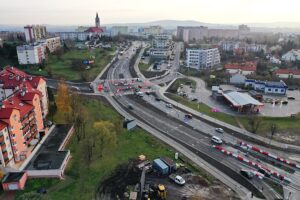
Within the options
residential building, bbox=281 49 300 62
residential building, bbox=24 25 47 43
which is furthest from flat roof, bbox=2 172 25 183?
residential building, bbox=24 25 47 43

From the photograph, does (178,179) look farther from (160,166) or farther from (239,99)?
(239,99)

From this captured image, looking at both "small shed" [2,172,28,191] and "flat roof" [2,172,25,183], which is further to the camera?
"flat roof" [2,172,25,183]

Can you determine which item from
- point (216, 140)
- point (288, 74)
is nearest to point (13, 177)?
point (216, 140)

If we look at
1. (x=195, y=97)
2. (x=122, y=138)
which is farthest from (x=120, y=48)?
(x=122, y=138)

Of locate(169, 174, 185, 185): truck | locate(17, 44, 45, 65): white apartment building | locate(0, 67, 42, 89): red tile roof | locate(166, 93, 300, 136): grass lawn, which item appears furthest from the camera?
locate(17, 44, 45, 65): white apartment building

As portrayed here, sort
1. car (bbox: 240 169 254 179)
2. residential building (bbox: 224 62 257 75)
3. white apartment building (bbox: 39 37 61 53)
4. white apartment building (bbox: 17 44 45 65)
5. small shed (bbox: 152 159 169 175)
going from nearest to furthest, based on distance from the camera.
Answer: car (bbox: 240 169 254 179) → small shed (bbox: 152 159 169 175) → residential building (bbox: 224 62 257 75) → white apartment building (bbox: 17 44 45 65) → white apartment building (bbox: 39 37 61 53)

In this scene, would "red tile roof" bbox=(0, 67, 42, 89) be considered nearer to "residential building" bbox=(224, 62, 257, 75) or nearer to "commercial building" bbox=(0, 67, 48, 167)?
"commercial building" bbox=(0, 67, 48, 167)

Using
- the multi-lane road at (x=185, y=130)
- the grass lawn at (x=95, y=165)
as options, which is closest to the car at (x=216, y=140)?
the multi-lane road at (x=185, y=130)
